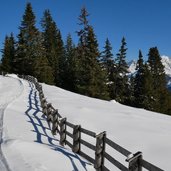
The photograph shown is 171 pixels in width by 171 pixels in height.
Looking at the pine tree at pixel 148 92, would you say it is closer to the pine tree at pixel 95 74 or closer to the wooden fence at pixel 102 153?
the pine tree at pixel 95 74

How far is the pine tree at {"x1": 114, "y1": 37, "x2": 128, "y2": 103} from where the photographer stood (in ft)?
200

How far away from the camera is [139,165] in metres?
7.73

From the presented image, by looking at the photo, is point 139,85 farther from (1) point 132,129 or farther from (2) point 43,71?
(1) point 132,129

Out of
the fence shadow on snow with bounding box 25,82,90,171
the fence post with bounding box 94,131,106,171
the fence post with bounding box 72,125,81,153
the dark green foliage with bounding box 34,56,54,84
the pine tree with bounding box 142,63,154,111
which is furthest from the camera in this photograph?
the dark green foliage with bounding box 34,56,54,84

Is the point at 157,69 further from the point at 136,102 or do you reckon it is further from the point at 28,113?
the point at 28,113

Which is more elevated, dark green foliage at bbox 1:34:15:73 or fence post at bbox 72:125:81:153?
dark green foliage at bbox 1:34:15:73

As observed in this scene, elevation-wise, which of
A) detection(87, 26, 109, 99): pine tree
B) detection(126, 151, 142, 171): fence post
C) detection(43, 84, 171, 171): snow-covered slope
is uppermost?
detection(87, 26, 109, 99): pine tree

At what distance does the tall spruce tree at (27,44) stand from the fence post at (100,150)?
179 ft

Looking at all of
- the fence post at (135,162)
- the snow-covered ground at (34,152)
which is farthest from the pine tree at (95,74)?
the fence post at (135,162)

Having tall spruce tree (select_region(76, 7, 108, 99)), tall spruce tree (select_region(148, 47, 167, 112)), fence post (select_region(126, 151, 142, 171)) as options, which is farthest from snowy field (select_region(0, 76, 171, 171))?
tall spruce tree (select_region(148, 47, 167, 112))

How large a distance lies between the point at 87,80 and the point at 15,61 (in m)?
18.2

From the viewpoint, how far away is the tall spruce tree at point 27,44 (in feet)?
212

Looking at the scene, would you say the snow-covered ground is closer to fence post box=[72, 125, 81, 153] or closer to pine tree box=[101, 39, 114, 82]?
fence post box=[72, 125, 81, 153]

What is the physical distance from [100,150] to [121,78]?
51485 millimetres
